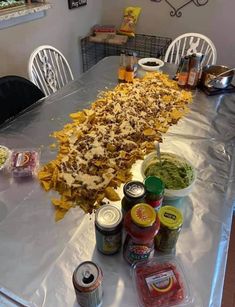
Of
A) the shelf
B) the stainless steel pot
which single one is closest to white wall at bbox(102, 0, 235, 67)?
the shelf

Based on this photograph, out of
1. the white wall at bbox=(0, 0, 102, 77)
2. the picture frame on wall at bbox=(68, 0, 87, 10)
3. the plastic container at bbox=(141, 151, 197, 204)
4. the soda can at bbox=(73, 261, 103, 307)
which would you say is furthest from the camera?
the picture frame on wall at bbox=(68, 0, 87, 10)

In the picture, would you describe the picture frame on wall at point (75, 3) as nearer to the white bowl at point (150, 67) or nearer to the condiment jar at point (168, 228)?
the white bowl at point (150, 67)

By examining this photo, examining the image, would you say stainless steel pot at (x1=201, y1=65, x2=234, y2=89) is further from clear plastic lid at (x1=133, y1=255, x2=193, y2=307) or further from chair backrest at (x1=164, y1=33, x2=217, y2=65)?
clear plastic lid at (x1=133, y1=255, x2=193, y2=307)

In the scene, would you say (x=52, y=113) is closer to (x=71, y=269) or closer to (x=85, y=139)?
(x=85, y=139)

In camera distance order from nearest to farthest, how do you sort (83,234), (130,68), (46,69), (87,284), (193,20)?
1. (87,284)
2. (83,234)
3. (130,68)
4. (46,69)
5. (193,20)

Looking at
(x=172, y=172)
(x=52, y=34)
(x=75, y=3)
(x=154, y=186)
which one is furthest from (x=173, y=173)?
(x=75, y=3)

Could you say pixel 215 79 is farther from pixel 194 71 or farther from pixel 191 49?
pixel 191 49

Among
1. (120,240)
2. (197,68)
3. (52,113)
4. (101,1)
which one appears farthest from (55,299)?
(101,1)

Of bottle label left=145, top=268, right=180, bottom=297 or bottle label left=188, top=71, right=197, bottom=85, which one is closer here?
bottle label left=145, top=268, right=180, bottom=297
